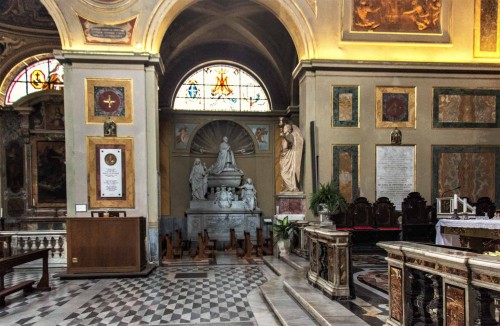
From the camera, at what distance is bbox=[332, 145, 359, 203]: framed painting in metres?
10.4

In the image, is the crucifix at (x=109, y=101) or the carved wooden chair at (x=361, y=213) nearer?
the crucifix at (x=109, y=101)

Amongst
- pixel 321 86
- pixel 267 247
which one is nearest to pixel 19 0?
pixel 321 86

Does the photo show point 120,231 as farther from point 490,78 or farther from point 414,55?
point 490,78

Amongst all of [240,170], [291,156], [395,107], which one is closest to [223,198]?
[240,170]

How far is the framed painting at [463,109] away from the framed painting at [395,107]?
2.29ft

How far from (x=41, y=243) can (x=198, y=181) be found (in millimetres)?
6605

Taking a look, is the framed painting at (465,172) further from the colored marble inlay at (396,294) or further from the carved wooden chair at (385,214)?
the colored marble inlay at (396,294)

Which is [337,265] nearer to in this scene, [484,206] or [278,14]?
[484,206]

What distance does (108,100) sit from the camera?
960 cm

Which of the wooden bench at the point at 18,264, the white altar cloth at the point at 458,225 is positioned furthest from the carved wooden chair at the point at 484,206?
the wooden bench at the point at 18,264

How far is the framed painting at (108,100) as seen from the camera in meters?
9.57

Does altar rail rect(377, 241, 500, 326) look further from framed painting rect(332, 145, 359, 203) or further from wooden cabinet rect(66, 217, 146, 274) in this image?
framed painting rect(332, 145, 359, 203)

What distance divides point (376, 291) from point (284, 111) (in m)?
11.5

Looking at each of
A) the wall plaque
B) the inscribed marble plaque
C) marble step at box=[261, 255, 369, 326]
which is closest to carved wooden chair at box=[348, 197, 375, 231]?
the wall plaque
